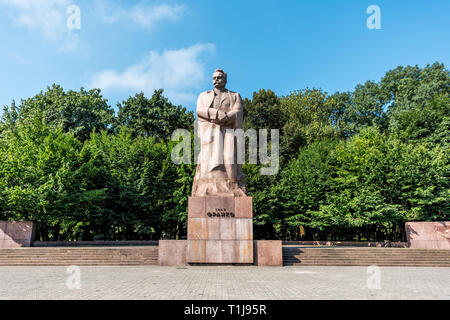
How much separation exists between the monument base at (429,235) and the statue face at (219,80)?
15.3 meters

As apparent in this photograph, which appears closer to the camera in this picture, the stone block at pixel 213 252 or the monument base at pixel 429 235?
the stone block at pixel 213 252

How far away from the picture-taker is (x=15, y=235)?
749 inches

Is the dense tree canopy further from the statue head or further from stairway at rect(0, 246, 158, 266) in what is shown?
the statue head

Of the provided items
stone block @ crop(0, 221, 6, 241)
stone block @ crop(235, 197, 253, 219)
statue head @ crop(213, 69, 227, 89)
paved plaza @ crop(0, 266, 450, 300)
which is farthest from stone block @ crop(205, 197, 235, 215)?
stone block @ crop(0, 221, 6, 241)

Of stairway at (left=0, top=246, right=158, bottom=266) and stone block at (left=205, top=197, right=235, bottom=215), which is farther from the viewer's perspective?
stairway at (left=0, top=246, right=158, bottom=266)

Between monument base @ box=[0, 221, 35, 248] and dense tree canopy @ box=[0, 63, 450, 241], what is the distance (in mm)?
1335

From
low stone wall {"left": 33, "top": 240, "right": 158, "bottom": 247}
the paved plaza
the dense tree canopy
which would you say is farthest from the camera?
the dense tree canopy

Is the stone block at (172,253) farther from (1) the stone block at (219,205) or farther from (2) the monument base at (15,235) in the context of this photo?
(2) the monument base at (15,235)

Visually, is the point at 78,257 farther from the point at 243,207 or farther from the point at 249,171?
the point at 249,171

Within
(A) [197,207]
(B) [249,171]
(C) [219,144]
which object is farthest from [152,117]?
(A) [197,207]

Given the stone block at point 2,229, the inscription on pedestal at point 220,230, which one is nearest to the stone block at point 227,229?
the inscription on pedestal at point 220,230

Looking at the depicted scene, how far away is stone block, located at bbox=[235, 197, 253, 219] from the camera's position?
1329 cm

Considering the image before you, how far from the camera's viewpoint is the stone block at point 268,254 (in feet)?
42.7

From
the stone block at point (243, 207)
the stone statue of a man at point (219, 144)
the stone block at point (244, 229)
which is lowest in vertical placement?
the stone block at point (244, 229)
